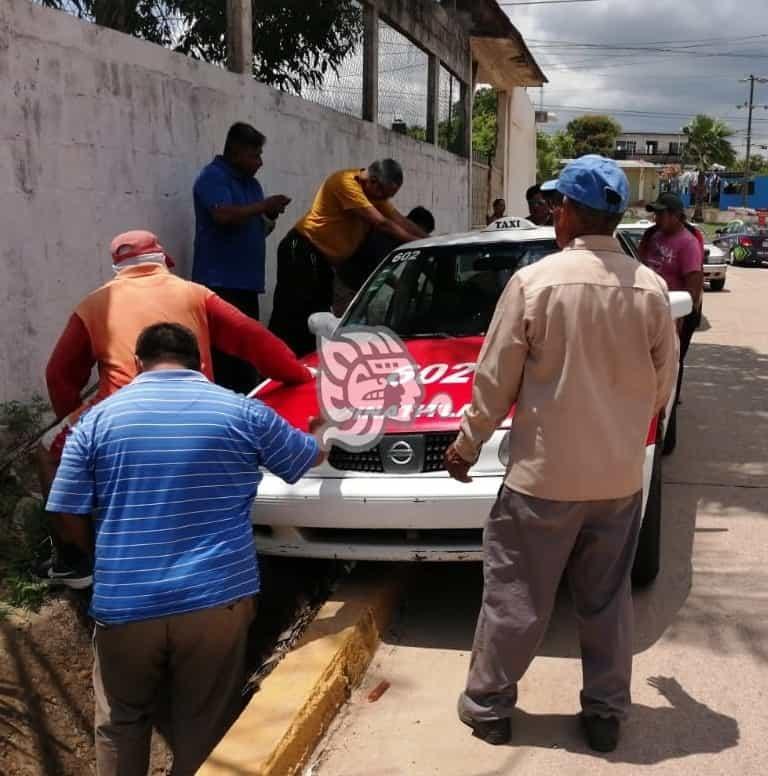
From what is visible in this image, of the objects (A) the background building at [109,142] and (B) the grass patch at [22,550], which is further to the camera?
(A) the background building at [109,142]

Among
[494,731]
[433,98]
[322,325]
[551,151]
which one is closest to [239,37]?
[322,325]

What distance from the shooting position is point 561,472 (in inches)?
106

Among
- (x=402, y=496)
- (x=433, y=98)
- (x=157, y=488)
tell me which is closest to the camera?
(x=157, y=488)

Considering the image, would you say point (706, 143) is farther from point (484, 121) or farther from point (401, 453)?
point (401, 453)

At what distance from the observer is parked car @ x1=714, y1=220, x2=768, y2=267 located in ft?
91.6

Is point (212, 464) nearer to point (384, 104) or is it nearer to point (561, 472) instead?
point (561, 472)

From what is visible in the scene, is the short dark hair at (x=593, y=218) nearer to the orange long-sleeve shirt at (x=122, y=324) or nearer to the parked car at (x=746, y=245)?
the orange long-sleeve shirt at (x=122, y=324)

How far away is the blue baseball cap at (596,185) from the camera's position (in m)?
2.65

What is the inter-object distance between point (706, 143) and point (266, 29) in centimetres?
7696

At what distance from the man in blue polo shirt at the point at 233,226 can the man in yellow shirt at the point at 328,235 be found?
0.50m

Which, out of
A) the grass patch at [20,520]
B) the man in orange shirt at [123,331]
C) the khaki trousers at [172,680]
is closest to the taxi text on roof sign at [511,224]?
the man in orange shirt at [123,331]

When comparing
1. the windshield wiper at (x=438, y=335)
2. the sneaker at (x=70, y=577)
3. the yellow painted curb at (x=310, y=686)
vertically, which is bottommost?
the yellow painted curb at (x=310, y=686)

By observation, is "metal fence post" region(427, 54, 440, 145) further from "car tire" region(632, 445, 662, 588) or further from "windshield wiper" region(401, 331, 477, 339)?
"car tire" region(632, 445, 662, 588)

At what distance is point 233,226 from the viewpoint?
5.70 m
